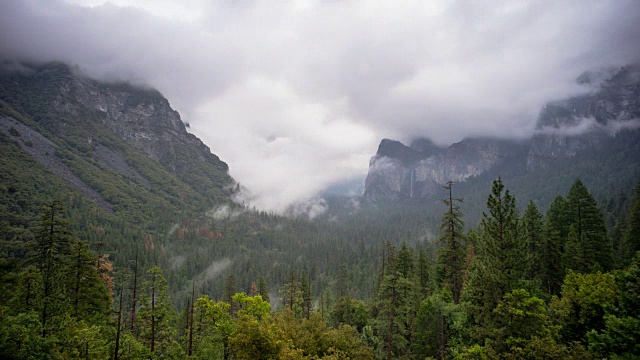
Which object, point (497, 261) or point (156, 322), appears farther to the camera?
point (156, 322)

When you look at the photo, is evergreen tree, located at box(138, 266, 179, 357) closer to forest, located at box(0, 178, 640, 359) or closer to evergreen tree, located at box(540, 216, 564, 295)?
forest, located at box(0, 178, 640, 359)

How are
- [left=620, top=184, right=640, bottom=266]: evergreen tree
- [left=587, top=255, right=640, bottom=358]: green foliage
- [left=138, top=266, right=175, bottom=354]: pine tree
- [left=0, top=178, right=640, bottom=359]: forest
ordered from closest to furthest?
1. [left=587, top=255, right=640, bottom=358]: green foliage
2. [left=0, top=178, right=640, bottom=359]: forest
3. [left=138, top=266, right=175, bottom=354]: pine tree
4. [left=620, top=184, right=640, bottom=266]: evergreen tree

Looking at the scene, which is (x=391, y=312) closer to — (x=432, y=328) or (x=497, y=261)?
(x=432, y=328)

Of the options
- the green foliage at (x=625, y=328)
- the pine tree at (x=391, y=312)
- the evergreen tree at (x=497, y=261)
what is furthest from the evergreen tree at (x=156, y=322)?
the green foliage at (x=625, y=328)

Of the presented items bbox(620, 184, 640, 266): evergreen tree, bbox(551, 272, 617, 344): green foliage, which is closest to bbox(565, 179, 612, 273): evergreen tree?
bbox(620, 184, 640, 266): evergreen tree

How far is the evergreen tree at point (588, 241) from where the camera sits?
3338 centimetres

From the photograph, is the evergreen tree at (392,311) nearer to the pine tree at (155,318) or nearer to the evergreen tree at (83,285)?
the pine tree at (155,318)

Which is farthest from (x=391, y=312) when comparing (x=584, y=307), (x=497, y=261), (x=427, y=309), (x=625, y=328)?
(x=625, y=328)

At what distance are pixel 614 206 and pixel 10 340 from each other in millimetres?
136360

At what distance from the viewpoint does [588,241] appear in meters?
33.8

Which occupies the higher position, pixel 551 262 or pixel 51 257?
pixel 51 257

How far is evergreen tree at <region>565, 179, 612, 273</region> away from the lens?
33.4 m

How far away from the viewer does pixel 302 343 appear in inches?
1035

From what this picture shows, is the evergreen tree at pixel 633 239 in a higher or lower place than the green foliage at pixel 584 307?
higher
